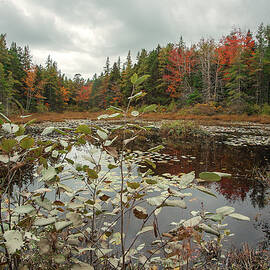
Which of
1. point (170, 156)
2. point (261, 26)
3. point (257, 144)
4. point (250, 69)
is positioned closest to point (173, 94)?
point (250, 69)

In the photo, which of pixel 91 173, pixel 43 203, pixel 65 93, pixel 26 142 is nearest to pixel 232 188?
pixel 91 173

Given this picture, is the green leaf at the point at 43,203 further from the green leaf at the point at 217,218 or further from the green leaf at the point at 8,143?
the green leaf at the point at 217,218

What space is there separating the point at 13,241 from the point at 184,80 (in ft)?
97.8

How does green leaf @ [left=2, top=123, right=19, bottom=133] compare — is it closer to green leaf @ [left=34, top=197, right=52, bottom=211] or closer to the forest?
green leaf @ [left=34, top=197, right=52, bottom=211]

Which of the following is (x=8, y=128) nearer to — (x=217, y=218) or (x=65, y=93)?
(x=217, y=218)

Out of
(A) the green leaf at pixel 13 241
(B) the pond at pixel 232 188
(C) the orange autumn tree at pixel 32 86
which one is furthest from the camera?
(C) the orange autumn tree at pixel 32 86

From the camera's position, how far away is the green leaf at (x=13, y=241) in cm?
50

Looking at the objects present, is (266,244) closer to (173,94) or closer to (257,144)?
(257,144)

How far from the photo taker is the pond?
230 centimetres

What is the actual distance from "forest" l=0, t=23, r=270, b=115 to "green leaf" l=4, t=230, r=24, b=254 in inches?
827

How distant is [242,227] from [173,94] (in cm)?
2785

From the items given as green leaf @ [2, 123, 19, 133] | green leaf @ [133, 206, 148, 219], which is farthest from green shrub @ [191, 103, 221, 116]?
green leaf @ [2, 123, 19, 133]

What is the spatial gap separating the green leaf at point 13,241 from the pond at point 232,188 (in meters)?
0.65

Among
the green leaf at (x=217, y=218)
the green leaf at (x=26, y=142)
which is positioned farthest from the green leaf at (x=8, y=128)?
the green leaf at (x=217, y=218)
